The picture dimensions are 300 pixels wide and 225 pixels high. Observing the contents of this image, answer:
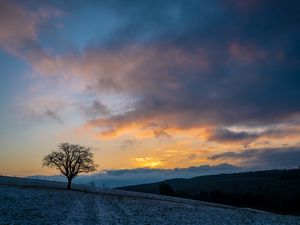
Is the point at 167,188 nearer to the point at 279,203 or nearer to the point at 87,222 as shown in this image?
the point at 279,203

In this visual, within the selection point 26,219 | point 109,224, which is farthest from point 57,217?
point 109,224

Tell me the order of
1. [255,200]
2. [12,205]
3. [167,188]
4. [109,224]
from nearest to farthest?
[109,224], [12,205], [255,200], [167,188]

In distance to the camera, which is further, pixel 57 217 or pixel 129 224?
pixel 57 217

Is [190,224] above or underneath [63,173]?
underneath

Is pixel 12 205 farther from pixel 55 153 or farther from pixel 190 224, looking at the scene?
pixel 55 153

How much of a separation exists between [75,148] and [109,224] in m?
58.1

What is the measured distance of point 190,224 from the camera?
1312 inches

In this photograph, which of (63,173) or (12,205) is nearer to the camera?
(12,205)

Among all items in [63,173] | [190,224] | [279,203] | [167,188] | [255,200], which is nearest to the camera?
[190,224]

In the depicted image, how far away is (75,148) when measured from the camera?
3413 inches

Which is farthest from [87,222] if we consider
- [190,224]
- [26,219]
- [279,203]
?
[279,203]

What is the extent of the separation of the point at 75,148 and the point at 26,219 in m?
55.7

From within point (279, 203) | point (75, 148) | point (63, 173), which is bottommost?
point (279, 203)

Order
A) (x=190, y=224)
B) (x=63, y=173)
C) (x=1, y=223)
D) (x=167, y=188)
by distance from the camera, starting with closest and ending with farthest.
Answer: (x=1, y=223), (x=190, y=224), (x=63, y=173), (x=167, y=188)
